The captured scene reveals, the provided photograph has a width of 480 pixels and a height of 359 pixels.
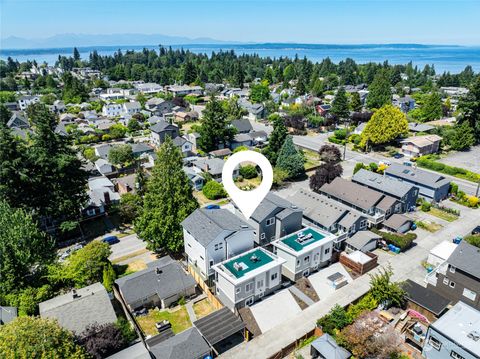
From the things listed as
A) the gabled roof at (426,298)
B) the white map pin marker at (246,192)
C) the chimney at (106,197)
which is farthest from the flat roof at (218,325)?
the chimney at (106,197)

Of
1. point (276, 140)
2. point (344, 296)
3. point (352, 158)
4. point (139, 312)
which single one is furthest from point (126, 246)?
point (352, 158)

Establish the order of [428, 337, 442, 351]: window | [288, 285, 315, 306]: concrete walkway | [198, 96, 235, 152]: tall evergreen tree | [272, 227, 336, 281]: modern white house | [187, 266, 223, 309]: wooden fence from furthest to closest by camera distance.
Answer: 1. [198, 96, 235, 152]: tall evergreen tree
2. [272, 227, 336, 281]: modern white house
3. [288, 285, 315, 306]: concrete walkway
4. [187, 266, 223, 309]: wooden fence
5. [428, 337, 442, 351]: window

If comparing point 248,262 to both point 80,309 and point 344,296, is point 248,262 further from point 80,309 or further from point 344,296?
point 80,309

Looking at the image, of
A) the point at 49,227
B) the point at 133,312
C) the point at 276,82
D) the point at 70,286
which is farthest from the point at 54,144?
the point at 276,82

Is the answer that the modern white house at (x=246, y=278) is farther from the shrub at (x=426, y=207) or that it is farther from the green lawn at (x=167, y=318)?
the shrub at (x=426, y=207)

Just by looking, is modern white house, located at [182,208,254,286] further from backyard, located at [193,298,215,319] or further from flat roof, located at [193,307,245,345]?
flat roof, located at [193,307,245,345]

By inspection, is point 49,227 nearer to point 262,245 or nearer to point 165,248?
point 165,248

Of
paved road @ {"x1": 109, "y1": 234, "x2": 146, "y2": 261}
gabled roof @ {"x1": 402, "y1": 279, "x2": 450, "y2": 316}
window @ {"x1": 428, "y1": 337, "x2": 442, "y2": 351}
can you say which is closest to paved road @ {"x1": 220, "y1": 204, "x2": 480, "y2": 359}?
gabled roof @ {"x1": 402, "y1": 279, "x2": 450, "y2": 316}
